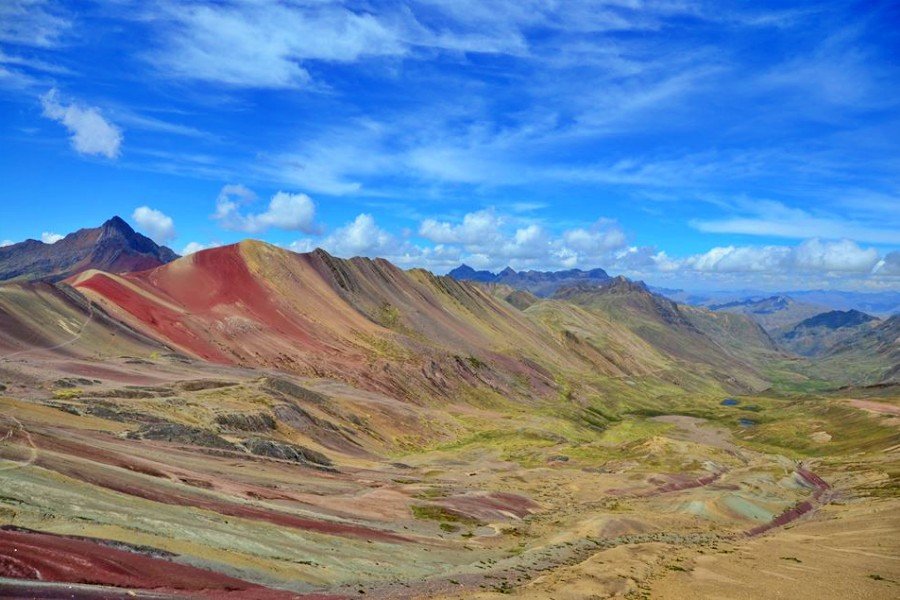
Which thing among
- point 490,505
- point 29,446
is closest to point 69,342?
point 29,446

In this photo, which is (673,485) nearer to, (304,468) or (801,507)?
(801,507)

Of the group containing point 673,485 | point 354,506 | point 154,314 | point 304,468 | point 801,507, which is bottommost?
point 673,485

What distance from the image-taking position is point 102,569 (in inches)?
1156

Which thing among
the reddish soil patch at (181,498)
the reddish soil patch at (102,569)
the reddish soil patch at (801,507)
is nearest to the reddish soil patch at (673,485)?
the reddish soil patch at (801,507)

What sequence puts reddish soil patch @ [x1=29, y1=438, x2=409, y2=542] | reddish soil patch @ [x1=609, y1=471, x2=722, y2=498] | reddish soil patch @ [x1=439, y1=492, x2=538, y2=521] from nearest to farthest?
reddish soil patch @ [x1=29, y1=438, x2=409, y2=542] → reddish soil patch @ [x1=439, y1=492, x2=538, y2=521] → reddish soil patch @ [x1=609, y1=471, x2=722, y2=498]

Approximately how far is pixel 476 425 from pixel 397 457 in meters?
46.1

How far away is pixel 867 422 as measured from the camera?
18700 cm

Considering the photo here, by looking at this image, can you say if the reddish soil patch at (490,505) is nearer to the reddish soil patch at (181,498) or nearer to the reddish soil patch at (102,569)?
the reddish soil patch at (181,498)

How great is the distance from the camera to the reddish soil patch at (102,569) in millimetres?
27406

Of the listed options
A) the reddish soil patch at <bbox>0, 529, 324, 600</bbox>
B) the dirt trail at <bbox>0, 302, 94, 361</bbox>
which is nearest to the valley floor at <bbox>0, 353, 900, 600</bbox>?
the reddish soil patch at <bbox>0, 529, 324, 600</bbox>

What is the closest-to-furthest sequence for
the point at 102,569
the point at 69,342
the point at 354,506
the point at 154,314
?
the point at 102,569 < the point at 354,506 < the point at 69,342 < the point at 154,314

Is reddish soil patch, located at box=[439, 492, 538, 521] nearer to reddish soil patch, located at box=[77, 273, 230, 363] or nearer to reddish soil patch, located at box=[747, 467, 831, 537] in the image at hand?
reddish soil patch, located at box=[747, 467, 831, 537]

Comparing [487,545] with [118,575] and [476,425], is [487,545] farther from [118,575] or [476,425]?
[476,425]

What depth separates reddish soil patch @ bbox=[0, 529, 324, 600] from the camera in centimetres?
2741
